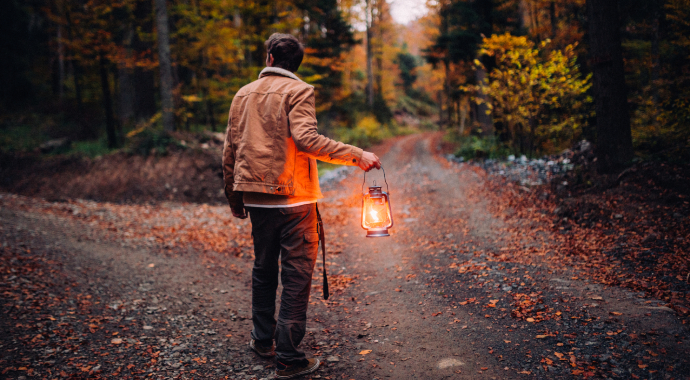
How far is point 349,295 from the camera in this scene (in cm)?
426

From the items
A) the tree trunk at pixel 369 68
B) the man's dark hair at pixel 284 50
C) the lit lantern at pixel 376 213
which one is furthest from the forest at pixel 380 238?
the tree trunk at pixel 369 68

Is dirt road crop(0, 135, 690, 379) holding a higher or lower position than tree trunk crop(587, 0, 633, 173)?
lower

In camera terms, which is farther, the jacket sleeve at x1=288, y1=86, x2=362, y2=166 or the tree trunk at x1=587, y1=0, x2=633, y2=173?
the tree trunk at x1=587, y1=0, x2=633, y2=173

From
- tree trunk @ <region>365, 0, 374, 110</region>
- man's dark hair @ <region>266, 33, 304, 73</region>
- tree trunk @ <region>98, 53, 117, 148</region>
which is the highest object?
tree trunk @ <region>365, 0, 374, 110</region>

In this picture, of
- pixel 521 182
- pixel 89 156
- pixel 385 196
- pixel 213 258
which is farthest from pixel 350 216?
pixel 89 156

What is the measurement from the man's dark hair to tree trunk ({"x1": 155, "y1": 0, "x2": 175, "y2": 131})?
1062 centimetres

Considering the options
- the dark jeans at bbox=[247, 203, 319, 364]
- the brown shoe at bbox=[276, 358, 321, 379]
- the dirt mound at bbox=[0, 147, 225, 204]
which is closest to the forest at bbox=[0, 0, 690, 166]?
the dirt mound at bbox=[0, 147, 225, 204]

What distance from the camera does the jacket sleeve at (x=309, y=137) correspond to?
8.30ft

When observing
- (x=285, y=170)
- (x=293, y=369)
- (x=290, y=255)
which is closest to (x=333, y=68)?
(x=285, y=170)

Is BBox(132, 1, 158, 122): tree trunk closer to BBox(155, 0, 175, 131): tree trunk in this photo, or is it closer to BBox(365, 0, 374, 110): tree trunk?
BBox(155, 0, 175, 131): tree trunk

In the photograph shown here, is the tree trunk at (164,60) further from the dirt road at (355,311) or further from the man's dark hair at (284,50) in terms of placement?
the man's dark hair at (284,50)

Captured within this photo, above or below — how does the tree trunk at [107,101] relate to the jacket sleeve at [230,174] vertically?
above

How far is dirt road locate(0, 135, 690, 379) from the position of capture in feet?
8.96

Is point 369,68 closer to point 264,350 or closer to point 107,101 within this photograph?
point 107,101
